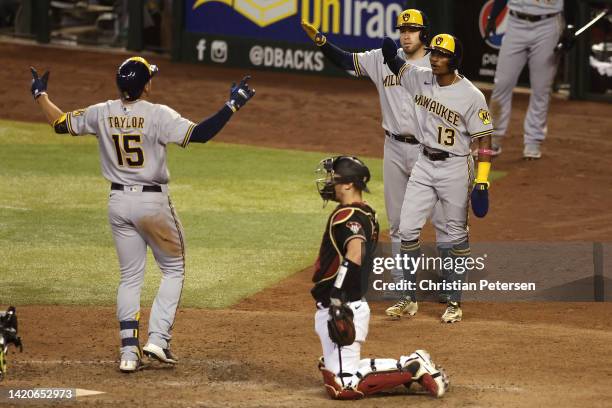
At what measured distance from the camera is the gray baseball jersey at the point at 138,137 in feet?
25.1

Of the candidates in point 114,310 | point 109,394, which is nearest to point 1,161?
point 114,310

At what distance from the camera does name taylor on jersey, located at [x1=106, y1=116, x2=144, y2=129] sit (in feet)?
25.1

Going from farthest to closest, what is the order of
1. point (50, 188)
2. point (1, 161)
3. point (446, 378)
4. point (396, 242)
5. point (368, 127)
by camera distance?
point (368, 127), point (1, 161), point (50, 188), point (396, 242), point (446, 378)

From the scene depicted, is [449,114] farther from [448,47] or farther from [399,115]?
[399,115]

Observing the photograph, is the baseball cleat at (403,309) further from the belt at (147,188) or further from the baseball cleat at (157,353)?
the belt at (147,188)

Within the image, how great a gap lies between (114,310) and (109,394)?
230 cm

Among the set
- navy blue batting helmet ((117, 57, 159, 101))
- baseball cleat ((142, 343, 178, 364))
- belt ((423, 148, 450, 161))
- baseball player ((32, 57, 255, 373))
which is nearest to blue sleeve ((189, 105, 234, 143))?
baseball player ((32, 57, 255, 373))

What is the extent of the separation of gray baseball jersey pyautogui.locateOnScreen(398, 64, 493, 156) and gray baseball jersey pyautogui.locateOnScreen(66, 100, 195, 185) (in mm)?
2038

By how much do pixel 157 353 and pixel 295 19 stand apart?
41.3ft

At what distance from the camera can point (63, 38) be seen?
2256 cm

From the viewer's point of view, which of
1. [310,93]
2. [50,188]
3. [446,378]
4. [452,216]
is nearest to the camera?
[446,378]

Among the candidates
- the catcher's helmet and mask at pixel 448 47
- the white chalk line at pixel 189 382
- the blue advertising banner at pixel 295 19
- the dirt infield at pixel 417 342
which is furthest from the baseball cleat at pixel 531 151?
the white chalk line at pixel 189 382

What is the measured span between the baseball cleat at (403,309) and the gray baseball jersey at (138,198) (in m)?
1.97

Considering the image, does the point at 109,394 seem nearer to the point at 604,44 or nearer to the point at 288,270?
the point at 288,270
